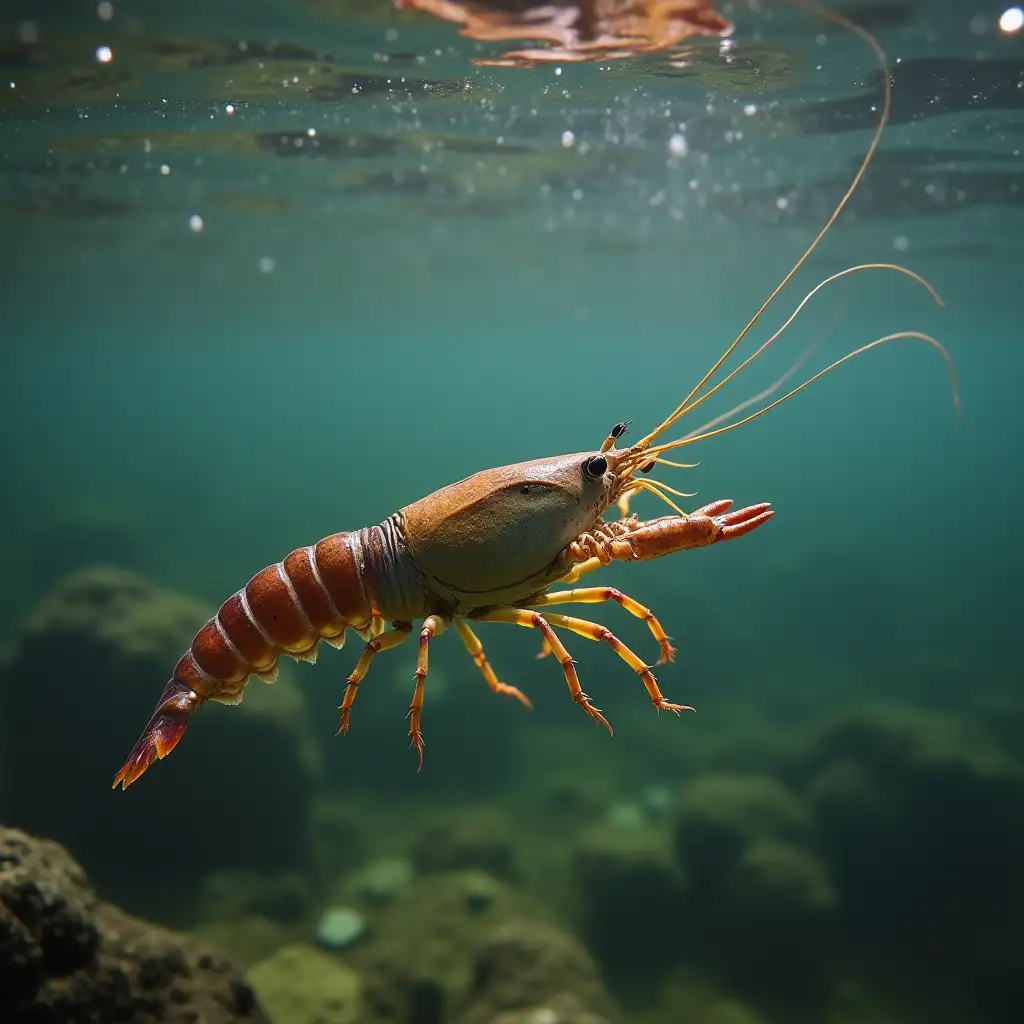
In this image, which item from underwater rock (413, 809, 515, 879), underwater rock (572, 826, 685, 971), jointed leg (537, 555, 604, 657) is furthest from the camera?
underwater rock (413, 809, 515, 879)

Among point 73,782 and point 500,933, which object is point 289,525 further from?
point 500,933

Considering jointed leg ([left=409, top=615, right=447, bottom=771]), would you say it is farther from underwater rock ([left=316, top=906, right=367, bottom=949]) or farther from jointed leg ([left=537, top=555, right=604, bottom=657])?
underwater rock ([left=316, top=906, right=367, bottom=949])

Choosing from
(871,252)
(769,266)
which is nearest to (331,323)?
(769,266)

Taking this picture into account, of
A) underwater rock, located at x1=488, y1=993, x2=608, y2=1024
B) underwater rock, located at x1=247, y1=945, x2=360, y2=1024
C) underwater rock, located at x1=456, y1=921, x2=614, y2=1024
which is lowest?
underwater rock, located at x1=247, y1=945, x2=360, y2=1024

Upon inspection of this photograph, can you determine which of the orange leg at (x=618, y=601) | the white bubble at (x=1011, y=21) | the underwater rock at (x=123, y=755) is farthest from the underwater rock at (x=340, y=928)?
the white bubble at (x=1011, y=21)

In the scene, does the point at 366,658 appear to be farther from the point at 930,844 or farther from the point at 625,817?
the point at 930,844

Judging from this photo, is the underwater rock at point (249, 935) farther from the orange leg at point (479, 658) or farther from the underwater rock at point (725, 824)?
the orange leg at point (479, 658)

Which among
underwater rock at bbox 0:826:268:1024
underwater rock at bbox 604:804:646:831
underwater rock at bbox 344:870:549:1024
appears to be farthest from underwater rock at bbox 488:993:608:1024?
underwater rock at bbox 604:804:646:831
